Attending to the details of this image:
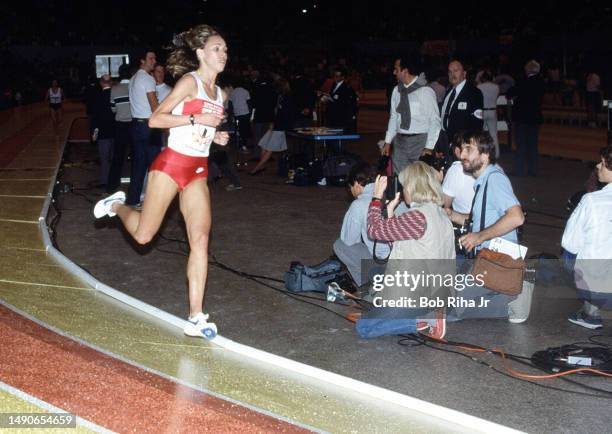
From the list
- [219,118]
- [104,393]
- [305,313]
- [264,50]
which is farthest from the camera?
[264,50]

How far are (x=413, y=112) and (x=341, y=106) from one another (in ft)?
20.7

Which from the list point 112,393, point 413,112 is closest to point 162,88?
point 413,112

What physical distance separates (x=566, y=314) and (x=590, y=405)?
1.76 meters

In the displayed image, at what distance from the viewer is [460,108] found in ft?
30.0

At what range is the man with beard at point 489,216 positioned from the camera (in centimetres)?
568

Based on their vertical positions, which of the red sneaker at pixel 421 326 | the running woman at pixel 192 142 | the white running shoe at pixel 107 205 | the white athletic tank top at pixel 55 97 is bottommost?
the red sneaker at pixel 421 326

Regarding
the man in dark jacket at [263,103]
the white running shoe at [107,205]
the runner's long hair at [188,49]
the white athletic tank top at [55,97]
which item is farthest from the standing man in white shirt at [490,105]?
the white athletic tank top at [55,97]

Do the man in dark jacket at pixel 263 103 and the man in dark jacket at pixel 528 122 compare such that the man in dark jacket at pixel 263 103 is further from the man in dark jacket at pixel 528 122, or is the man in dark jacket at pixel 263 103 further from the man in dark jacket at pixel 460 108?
the man in dark jacket at pixel 460 108

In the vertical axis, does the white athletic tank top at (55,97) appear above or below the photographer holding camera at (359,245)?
above

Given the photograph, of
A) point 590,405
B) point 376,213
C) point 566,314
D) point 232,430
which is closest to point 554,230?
point 566,314

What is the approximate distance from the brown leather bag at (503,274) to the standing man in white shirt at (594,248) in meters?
0.48

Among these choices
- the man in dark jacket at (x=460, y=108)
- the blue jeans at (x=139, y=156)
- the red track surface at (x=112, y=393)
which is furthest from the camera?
the blue jeans at (x=139, y=156)

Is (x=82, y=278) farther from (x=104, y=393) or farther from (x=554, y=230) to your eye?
(x=554, y=230)

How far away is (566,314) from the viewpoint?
19.6 feet
